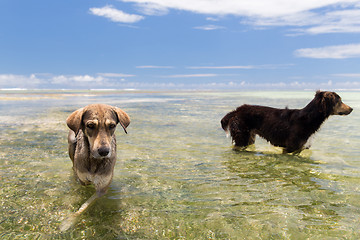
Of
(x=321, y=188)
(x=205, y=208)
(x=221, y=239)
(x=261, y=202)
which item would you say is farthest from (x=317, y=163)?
(x=221, y=239)

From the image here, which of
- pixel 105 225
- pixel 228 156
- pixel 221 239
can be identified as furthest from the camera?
pixel 228 156

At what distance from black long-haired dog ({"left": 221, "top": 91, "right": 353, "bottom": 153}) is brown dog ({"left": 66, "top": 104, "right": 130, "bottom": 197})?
6.08 m

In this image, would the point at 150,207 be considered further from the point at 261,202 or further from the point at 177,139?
the point at 177,139

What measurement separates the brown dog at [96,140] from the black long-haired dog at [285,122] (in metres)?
6.08

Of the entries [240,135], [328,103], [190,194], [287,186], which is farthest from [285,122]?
[190,194]

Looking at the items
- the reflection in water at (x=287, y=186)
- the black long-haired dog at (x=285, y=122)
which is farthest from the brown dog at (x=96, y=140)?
the black long-haired dog at (x=285, y=122)

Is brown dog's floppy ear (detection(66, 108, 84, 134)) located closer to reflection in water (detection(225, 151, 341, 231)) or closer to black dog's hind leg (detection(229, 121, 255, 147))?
reflection in water (detection(225, 151, 341, 231))

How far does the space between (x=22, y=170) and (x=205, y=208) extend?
5248 millimetres

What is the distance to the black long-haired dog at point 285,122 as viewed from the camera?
29.5 feet

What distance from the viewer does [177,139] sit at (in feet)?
39.0

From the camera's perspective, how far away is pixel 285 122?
9.45m

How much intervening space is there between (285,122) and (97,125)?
7.19 meters

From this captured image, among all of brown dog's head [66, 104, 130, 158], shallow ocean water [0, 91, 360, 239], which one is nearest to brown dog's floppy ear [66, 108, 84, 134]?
brown dog's head [66, 104, 130, 158]

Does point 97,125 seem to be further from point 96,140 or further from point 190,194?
point 190,194
